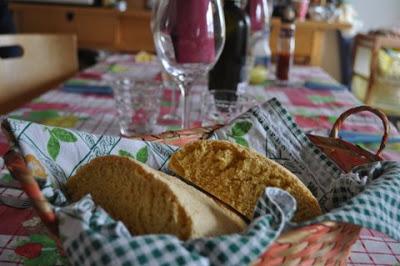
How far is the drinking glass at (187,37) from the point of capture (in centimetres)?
74

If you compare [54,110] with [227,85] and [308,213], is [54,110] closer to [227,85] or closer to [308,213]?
[227,85]

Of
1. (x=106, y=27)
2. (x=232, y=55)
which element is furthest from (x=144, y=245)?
(x=106, y=27)

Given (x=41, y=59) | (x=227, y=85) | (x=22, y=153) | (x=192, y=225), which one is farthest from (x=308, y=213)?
(x=41, y=59)

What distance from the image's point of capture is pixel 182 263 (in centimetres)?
26

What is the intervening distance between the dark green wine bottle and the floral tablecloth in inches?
3.1

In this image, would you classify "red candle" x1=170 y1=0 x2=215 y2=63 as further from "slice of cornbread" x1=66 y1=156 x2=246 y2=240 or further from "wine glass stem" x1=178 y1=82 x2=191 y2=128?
"slice of cornbread" x1=66 y1=156 x2=246 y2=240

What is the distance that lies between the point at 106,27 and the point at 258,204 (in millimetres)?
2228

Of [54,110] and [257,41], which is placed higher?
[257,41]

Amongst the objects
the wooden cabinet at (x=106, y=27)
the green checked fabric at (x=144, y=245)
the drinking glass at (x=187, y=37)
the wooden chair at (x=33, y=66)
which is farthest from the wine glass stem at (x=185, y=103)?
the wooden cabinet at (x=106, y=27)

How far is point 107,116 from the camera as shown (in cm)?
85

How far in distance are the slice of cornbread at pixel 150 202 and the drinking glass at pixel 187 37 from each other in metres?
0.38

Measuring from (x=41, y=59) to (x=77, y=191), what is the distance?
3.50ft

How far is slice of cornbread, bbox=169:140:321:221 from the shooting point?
38 cm

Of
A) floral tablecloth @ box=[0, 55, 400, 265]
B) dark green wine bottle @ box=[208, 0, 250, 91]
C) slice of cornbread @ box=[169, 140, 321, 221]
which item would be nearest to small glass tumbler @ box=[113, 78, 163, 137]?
floral tablecloth @ box=[0, 55, 400, 265]
